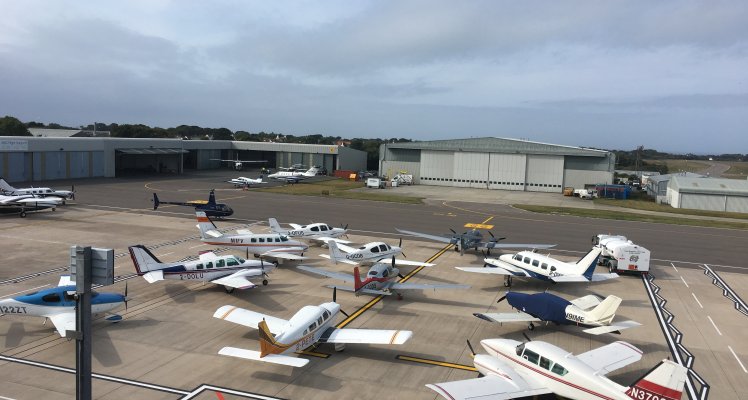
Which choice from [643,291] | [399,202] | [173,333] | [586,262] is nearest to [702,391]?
[586,262]

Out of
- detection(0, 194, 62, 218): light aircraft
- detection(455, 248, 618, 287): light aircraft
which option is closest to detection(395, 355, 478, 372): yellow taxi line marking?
detection(455, 248, 618, 287): light aircraft

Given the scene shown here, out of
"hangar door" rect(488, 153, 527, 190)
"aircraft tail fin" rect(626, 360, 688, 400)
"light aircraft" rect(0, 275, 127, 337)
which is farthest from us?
"hangar door" rect(488, 153, 527, 190)

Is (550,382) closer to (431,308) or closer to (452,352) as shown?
(452,352)

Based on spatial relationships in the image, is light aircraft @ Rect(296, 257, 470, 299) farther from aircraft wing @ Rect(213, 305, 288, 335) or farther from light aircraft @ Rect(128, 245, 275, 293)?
aircraft wing @ Rect(213, 305, 288, 335)

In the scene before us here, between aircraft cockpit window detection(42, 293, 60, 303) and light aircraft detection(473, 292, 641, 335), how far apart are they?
16.1 meters

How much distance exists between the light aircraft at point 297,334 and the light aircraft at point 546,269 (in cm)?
1101

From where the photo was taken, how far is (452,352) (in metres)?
19.8

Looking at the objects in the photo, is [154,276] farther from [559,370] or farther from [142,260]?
[559,370]

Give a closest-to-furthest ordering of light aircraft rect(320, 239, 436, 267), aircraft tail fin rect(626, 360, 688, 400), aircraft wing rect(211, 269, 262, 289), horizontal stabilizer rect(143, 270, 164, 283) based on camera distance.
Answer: aircraft tail fin rect(626, 360, 688, 400) → horizontal stabilizer rect(143, 270, 164, 283) → aircraft wing rect(211, 269, 262, 289) → light aircraft rect(320, 239, 436, 267)

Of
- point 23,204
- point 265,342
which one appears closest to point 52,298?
point 265,342

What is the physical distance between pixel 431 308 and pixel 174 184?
67.6 meters

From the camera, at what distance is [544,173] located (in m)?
97.5

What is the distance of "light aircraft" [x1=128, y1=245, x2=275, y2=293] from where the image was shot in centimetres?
2536

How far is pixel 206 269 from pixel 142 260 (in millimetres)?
2974
